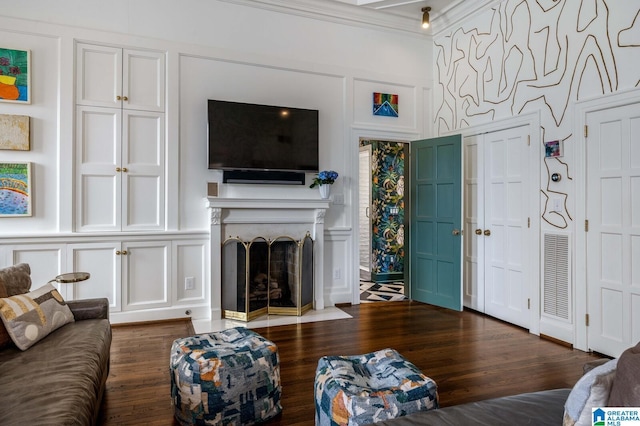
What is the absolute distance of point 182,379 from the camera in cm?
201

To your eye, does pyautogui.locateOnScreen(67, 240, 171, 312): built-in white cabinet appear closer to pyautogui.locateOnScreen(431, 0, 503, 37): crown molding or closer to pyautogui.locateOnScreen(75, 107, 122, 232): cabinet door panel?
pyautogui.locateOnScreen(75, 107, 122, 232): cabinet door panel

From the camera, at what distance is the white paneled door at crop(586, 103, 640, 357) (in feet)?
9.62

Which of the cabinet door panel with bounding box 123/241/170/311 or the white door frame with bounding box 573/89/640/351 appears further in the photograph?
the cabinet door panel with bounding box 123/241/170/311

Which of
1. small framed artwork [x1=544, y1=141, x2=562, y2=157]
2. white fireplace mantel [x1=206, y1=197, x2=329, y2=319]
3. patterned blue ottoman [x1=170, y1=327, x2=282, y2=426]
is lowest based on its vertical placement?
patterned blue ottoman [x1=170, y1=327, x2=282, y2=426]

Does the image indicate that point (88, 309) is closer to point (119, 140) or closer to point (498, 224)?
point (119, 140)

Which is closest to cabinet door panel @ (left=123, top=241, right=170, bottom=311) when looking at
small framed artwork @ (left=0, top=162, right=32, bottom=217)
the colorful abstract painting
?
small framed artwork @ (left=0, top=162, right=32, bottom=217)

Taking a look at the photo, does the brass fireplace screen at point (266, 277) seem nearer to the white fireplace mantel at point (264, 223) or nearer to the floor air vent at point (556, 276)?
the white fireplace mantel at point (264, 223)

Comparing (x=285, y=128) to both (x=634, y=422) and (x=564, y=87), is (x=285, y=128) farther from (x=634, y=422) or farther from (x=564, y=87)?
(x=634, y=422)

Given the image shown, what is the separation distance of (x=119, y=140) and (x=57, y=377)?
2775mm

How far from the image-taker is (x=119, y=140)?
3830mm

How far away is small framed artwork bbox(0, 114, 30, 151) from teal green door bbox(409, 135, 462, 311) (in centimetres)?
415

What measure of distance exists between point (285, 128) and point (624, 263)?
11.0ft

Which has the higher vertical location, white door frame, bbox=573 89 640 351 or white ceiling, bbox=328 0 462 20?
white ceiling, bbox=328 0 462 20

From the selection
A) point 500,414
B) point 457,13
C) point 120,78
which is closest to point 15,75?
point 120,78
